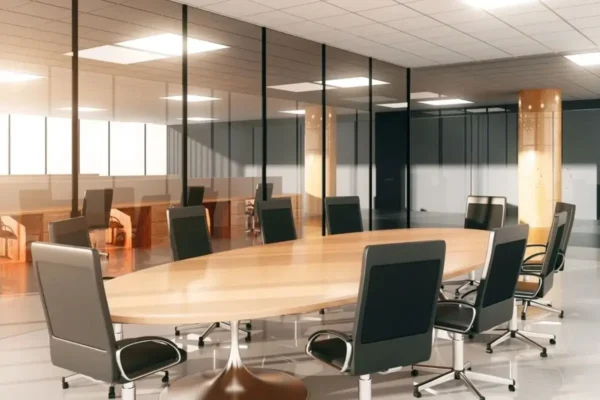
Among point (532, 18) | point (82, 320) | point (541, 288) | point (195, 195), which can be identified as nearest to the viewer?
point (82, 320)

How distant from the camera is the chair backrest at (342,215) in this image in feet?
19.9

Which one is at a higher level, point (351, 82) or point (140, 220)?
point (351, 82)

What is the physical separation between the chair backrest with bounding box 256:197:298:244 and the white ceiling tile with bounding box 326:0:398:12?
1844 mm

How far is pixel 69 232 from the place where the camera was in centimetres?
366

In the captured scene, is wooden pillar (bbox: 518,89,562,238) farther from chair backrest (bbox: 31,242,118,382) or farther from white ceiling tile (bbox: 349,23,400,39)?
chair backrest (bbox: 31,242,118,382)

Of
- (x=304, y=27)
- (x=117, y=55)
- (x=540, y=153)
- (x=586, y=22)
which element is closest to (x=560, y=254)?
(x=586, y=22)

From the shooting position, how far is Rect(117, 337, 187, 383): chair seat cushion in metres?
2.64

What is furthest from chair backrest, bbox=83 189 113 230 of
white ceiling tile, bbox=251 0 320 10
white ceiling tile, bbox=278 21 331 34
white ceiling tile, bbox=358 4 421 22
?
white ceiling tile, bbox=358 4 421 22

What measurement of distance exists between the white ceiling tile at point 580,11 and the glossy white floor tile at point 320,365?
9.17ft

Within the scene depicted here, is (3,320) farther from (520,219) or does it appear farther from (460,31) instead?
(520,219)

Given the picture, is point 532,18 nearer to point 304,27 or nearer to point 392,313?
point 304,27

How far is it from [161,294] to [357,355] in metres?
0.97

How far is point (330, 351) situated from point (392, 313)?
1.32ft

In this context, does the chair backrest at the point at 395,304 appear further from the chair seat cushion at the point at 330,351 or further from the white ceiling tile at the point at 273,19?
the white ceiling tile at the point at 273,19
